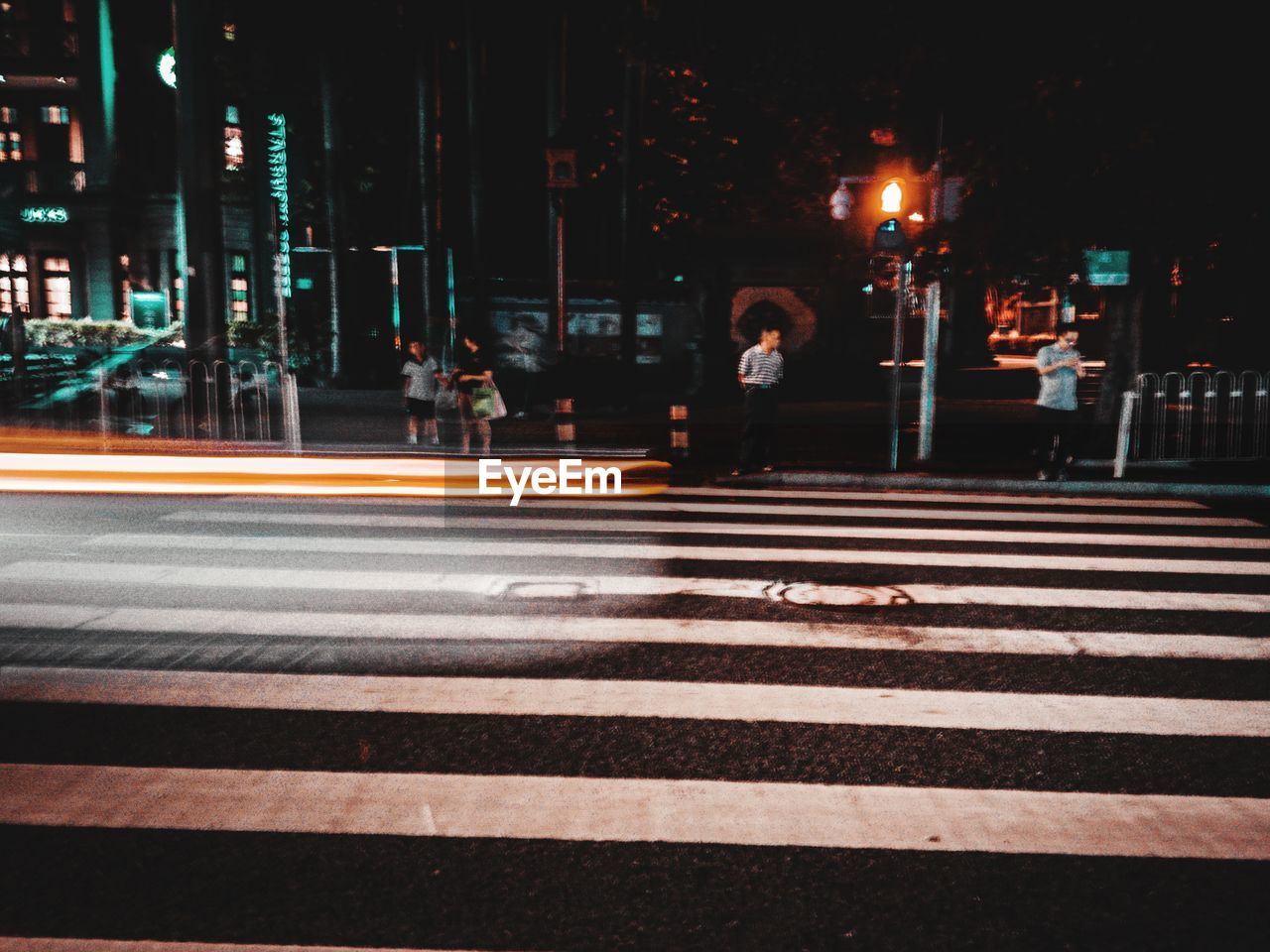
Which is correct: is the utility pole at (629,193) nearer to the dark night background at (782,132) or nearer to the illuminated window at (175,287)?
the dark night background at (782,132)

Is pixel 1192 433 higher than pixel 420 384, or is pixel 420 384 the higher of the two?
pixel 420 384

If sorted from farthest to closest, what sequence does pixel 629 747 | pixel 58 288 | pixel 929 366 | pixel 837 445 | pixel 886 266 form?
pixel 58 288, pixel 837 445, pixel 886 266, pixel 929 366, pixel 629 747

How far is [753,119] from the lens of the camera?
2508cm

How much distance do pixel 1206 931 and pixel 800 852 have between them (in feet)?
4.13

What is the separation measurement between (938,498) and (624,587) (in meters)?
5.98

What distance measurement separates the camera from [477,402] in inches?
575

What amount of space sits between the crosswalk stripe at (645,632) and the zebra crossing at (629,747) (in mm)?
36

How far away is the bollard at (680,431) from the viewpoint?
14117mm

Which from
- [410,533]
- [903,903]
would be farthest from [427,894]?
[410,533]

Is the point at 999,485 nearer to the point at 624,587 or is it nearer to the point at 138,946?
the point at 624,587

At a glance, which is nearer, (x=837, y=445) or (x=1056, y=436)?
(x=1056, y=436)

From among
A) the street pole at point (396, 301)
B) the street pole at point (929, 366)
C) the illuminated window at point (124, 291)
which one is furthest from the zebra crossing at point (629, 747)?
the illuminated window at point (124, 291)

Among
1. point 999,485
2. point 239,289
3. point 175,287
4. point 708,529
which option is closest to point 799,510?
point 708,529

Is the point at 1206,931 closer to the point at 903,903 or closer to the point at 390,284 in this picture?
the point at 903,903
